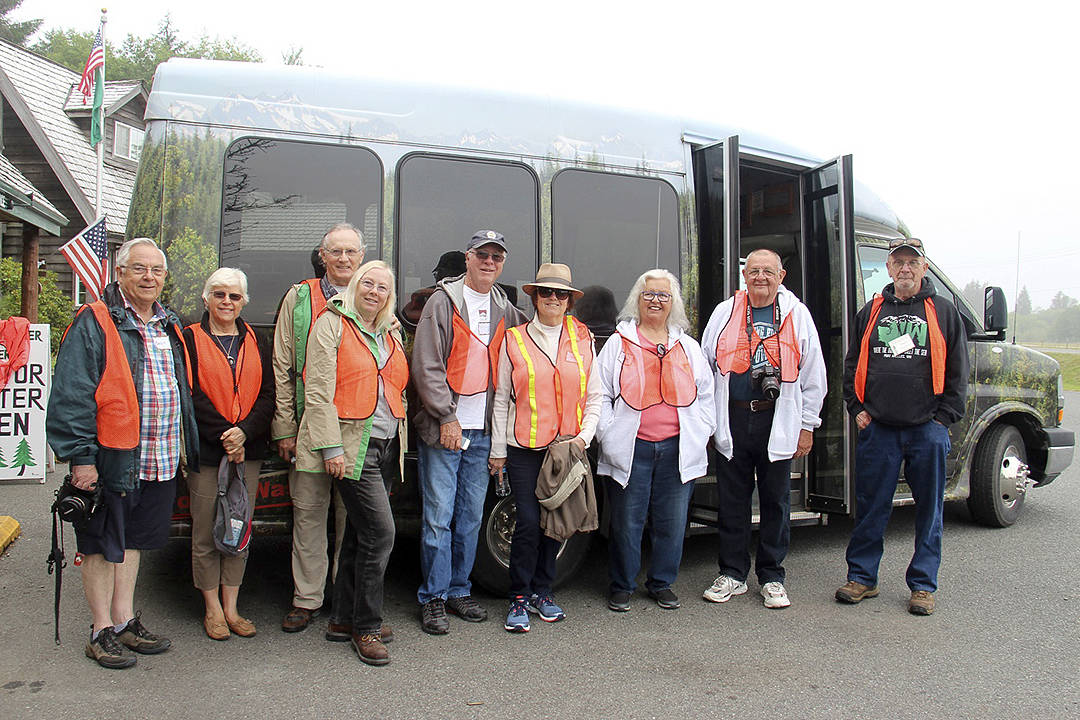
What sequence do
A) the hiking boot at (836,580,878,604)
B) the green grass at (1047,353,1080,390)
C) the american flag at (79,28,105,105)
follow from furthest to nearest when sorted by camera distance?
the green grass at (1047,353,1080,390)
the american flag at (79,28,105,105)
the hiking boot at (836,580,878,604)

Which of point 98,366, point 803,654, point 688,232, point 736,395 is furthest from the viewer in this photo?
point 688,232

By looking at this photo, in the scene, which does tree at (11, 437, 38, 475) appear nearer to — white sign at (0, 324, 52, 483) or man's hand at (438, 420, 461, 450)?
white sign at (0, 324, 52, 483)

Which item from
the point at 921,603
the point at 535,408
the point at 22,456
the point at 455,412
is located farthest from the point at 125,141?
the point at 921,603

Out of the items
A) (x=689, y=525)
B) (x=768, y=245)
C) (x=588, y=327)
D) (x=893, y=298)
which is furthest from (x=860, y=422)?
(x=768, y=245)

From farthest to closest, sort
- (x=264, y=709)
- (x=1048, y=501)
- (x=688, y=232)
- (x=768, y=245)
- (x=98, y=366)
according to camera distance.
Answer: (x=1048, y=501) < (x=768, y=245) < (x=688, y=232) < (x=98, y=366) < (x=264, y=709)

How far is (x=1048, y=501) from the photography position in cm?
786

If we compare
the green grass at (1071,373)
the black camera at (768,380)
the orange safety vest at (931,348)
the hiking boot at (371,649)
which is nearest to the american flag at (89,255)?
the hiking boot at (371,649)

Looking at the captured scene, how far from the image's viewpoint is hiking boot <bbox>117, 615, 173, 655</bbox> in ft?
12.6

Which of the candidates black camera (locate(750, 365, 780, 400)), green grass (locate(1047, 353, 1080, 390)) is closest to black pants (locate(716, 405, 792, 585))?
black camera (locate(750, 365, 780, 400))

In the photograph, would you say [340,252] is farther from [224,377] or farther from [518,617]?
[518,617]

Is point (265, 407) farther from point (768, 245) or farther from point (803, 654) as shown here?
point (768, 245)

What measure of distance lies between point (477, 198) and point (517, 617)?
2.25 meters

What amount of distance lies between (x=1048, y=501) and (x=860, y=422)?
4320 mm

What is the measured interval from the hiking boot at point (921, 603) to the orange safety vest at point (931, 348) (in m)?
1.11
